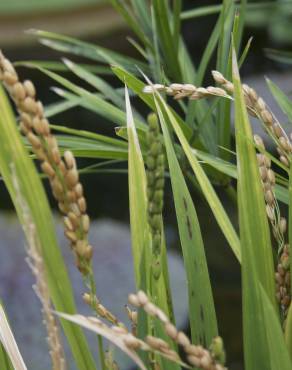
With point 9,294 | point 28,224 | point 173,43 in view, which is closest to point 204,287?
point 28,224

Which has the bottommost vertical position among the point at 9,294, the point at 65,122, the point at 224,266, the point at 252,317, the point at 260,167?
the point at 224,266

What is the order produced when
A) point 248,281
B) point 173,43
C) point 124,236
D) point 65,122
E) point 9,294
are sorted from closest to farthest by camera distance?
point 248,281
point 173,43
point 9,294
point 124,236
point 65,122

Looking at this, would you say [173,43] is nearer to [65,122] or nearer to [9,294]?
[9,294]

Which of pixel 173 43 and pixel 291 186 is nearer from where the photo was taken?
pixel 291 186

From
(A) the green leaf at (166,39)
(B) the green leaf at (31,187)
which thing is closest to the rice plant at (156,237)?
(B) the green leaf at (31,187)

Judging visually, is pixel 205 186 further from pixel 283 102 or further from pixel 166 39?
pixel 166 39

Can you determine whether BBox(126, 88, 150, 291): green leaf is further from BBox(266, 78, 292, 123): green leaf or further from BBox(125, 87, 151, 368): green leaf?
BBox(266, 78, 292, 123): green leaf
